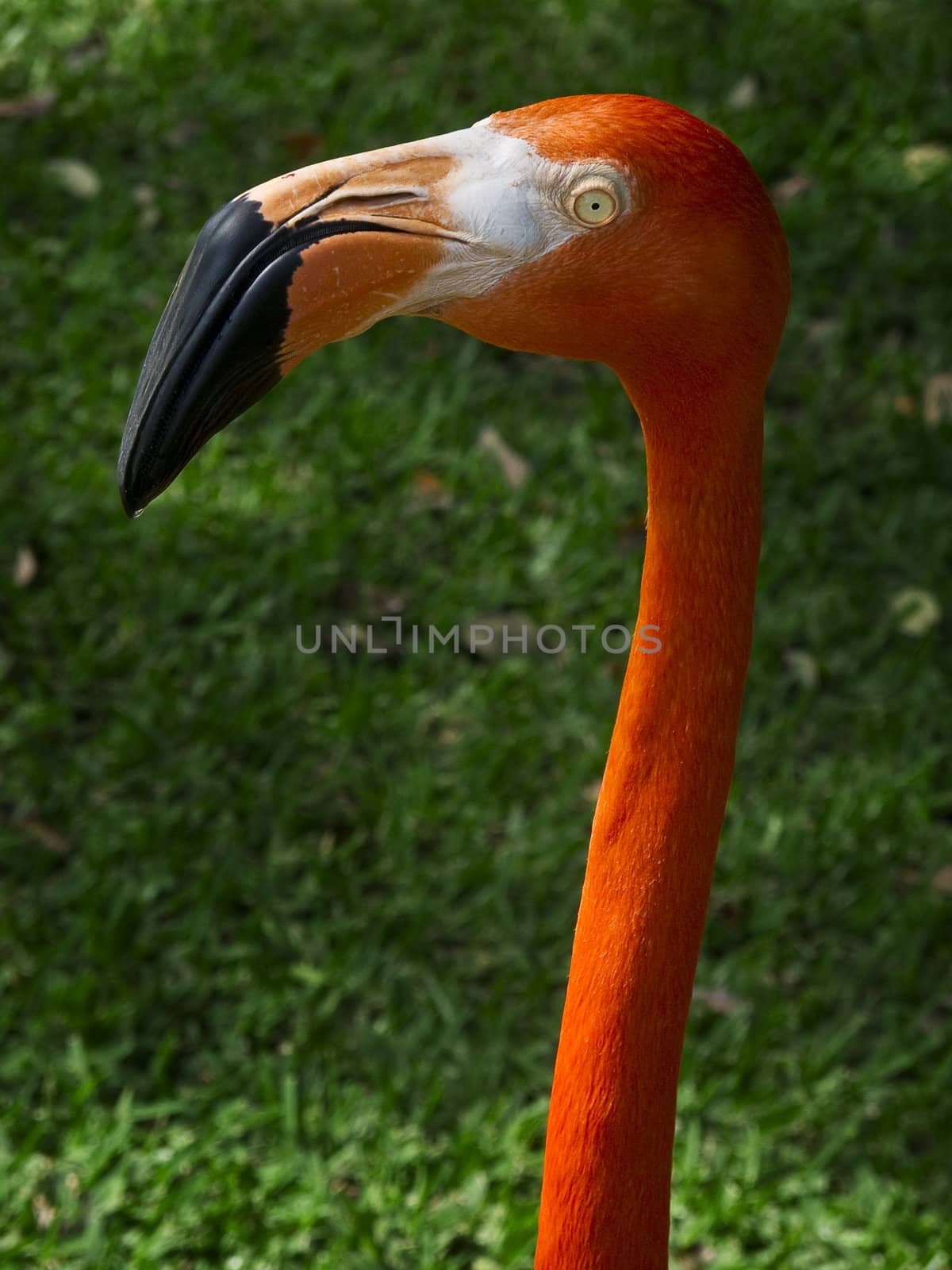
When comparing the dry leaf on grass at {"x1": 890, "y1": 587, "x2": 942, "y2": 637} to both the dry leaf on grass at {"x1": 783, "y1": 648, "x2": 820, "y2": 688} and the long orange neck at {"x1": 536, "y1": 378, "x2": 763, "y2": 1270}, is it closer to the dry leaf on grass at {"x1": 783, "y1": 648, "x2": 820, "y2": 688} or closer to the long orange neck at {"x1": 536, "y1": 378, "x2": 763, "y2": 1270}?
the dry leaf on grass at {"x1": 783, "y1": 648, "x2": 820, "y2": 688}

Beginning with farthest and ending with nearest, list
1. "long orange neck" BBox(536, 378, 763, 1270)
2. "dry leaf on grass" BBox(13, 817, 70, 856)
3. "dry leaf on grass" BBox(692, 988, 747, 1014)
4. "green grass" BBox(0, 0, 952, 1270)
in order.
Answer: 1. "dry leaf on grass" BBox(13, 817, 70, 856)
2. "dry leaf on grass" BBox(692, 988, 747, 1014)
3. "green grass" BBox(0, 0, 952, 1270)
4. "long orange neck" BBox(536, 378, 763, 1270)

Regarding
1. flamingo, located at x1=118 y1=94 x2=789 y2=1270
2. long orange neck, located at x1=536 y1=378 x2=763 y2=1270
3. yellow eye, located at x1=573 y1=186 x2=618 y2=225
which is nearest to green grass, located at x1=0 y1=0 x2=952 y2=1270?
long orange neck, located at x1=536 y1=378 x2=763 y2=1270

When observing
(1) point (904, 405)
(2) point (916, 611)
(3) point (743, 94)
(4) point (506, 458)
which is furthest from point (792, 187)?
(2) point (916, 611)

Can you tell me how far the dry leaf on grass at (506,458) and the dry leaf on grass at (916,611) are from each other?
3.44 ft

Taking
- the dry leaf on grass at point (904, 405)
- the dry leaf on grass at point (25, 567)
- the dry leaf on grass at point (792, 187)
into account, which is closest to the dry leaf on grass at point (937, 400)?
the dry leaf on grass at point (904, 405)

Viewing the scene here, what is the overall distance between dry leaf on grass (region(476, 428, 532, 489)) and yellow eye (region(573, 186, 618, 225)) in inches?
103

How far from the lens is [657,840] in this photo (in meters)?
1.61

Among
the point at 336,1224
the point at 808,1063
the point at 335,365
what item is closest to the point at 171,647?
the point at 335,365

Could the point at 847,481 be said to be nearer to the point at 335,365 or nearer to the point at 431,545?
the point at 431,545

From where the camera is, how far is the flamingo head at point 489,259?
1.36 meters

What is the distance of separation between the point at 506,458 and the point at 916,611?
117 centimetres

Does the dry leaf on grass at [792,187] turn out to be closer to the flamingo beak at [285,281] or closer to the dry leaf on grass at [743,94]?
the dry leaf on grass at [743,94]

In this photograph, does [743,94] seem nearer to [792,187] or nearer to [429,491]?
[792,187]

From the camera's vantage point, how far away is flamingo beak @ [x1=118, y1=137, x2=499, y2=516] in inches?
53.2
